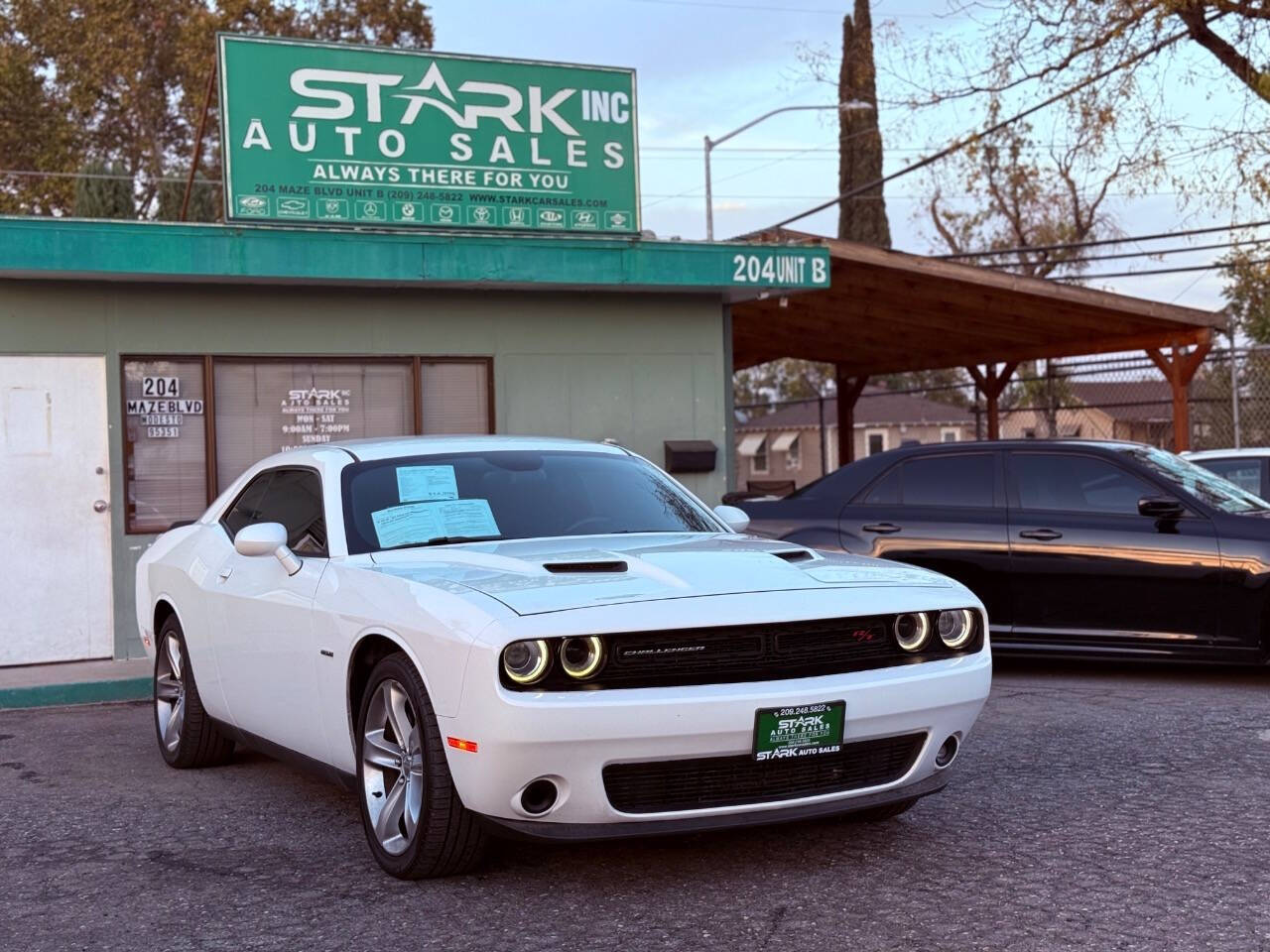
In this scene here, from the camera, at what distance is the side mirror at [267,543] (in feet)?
19.4

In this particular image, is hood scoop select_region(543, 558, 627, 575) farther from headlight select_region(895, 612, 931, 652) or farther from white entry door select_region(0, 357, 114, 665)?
white entry door select_region(0, 357, 114, 665)

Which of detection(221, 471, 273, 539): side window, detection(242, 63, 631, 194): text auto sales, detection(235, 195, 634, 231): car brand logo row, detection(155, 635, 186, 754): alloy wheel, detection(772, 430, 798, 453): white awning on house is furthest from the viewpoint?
detection(772, 430, 798, 453): white awning on house

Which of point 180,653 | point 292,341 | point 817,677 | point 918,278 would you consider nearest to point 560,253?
point 292,341

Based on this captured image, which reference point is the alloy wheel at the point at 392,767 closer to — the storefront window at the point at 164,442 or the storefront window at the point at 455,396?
the storefront window at the point at 164,442

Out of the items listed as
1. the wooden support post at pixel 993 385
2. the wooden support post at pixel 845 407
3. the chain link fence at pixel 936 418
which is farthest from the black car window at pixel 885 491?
the chain link fence at pixel 936 418

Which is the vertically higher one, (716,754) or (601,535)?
(601,535)

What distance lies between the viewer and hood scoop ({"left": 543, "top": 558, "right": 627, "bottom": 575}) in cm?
512

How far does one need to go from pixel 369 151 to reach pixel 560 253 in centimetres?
168

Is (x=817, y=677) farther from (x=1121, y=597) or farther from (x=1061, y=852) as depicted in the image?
(x=1121, y=597)

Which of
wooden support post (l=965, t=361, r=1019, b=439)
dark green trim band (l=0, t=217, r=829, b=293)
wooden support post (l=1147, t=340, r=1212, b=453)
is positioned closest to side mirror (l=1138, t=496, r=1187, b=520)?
dark green trim band (l=0, t=217, r=829, b=293)

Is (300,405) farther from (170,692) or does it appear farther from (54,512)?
(170,692)

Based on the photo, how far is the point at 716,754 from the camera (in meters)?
4.65

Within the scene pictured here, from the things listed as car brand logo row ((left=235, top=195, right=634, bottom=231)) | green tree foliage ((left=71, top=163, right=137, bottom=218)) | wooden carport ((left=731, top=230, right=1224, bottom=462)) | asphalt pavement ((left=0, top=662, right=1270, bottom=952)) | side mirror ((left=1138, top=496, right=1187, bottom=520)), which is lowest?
asphalt pavement ((left=0, top=662, right=1270, bottom=952))

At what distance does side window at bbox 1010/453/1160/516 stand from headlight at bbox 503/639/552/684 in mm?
5805
